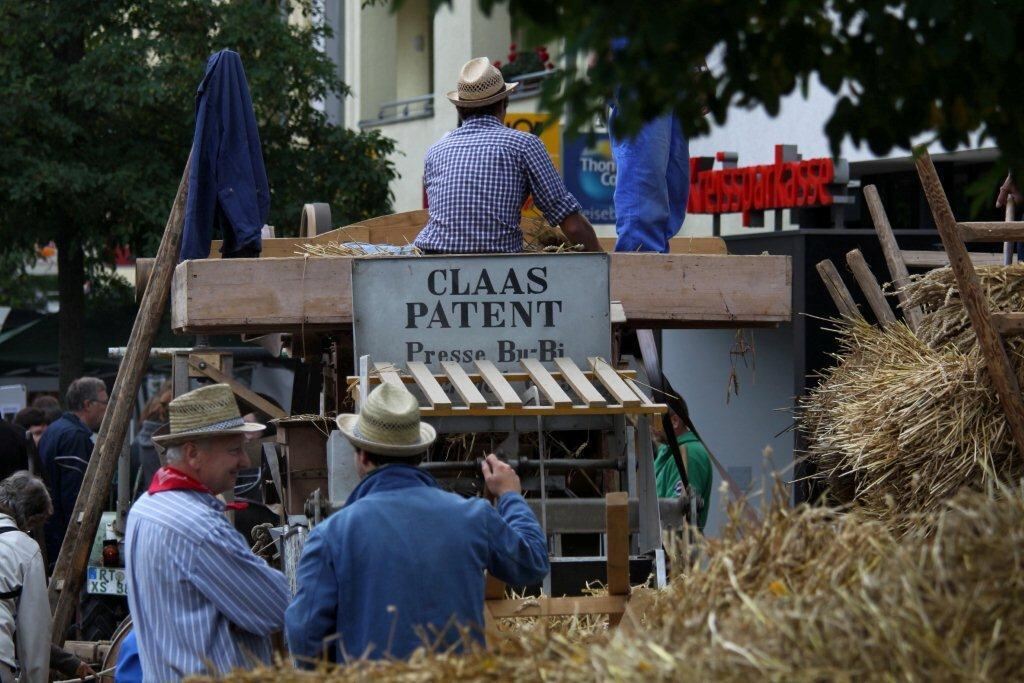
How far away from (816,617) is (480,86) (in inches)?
159

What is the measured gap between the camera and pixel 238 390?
33.4ft

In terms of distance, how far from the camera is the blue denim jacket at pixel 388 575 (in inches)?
169

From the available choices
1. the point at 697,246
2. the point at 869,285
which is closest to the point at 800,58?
the point at 697,246

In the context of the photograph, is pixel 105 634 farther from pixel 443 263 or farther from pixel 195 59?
pixel 195 59

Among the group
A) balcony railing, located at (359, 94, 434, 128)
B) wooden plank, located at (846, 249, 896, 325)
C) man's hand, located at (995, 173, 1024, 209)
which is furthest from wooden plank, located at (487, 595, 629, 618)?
balcony railing, located at (359, 94, 434, 128)

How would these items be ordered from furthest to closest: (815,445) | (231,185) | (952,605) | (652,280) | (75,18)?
(75,18)
(231,185)
(815,445)
(652,280)
(952,605)

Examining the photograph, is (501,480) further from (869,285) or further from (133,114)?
(133,114)

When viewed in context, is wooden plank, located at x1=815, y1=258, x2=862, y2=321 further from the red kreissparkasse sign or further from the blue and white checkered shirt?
the red kreissparkasse sign

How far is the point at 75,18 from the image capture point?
16469mm

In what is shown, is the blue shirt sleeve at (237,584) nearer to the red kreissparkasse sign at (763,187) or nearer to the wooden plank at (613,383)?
the wooden plank at (613,383)

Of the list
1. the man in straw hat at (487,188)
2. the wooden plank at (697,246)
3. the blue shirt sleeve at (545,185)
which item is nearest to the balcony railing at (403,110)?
the wooden plank at (697,246)

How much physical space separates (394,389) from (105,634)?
266 inches

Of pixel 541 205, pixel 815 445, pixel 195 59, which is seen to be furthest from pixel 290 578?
pixel 195 59

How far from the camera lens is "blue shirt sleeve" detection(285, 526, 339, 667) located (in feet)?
14.1
